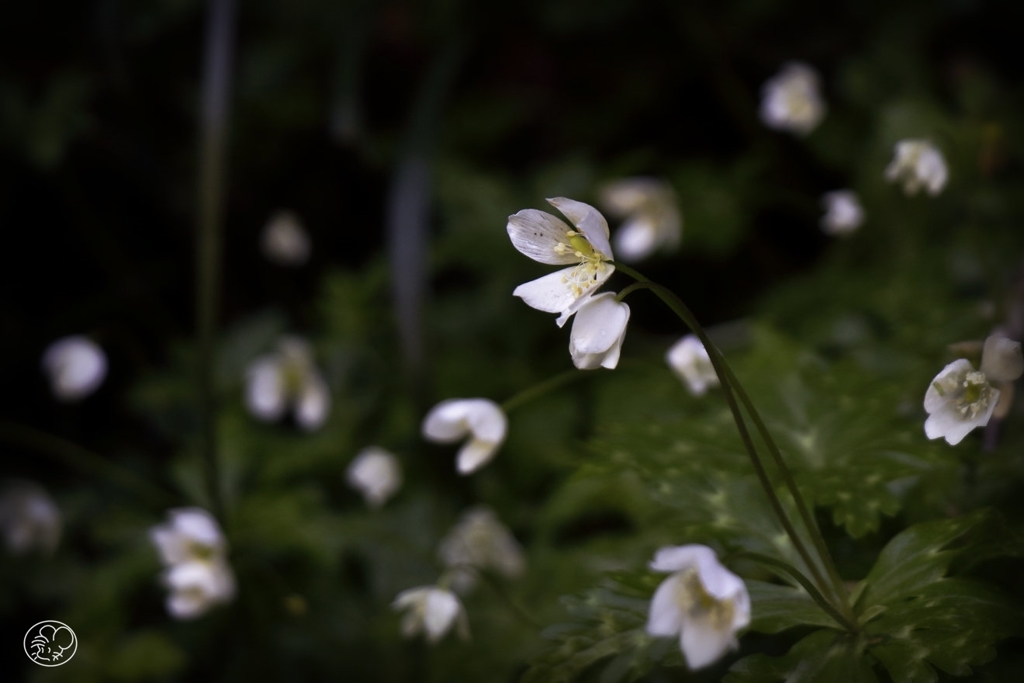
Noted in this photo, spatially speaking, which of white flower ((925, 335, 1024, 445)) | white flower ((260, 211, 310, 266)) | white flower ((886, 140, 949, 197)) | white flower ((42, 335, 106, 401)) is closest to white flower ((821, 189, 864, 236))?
white flower ((886, 140, 949, 197))

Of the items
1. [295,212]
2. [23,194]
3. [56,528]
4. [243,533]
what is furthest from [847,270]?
[23,194]

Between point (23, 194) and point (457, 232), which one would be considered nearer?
point (457, 232)

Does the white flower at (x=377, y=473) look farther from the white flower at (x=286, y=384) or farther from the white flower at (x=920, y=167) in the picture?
the white flower at (x=920, y=167)

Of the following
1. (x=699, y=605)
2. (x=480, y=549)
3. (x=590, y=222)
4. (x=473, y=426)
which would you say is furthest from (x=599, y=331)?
(x=480, y=549)

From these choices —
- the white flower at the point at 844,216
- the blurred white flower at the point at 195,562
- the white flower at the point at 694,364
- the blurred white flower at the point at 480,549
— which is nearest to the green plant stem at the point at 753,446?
the white flower at the point at 694,364

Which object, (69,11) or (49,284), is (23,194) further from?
(69,11)
